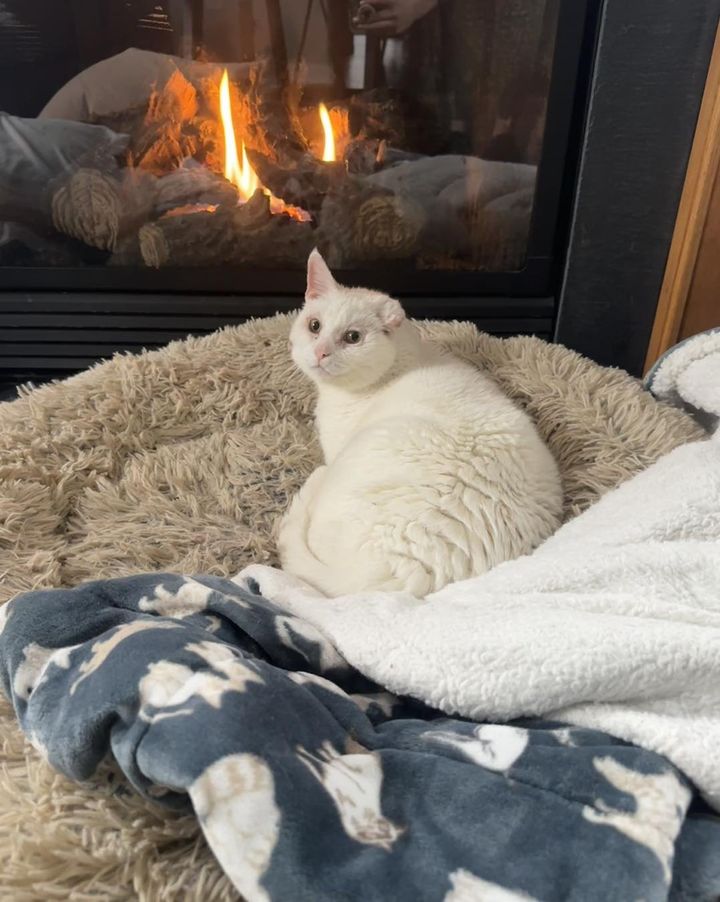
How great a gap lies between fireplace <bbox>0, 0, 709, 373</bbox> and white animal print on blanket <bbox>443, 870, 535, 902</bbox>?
1064mm

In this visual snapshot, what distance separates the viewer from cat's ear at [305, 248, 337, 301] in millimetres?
1084

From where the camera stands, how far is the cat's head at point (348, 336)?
3.40ft

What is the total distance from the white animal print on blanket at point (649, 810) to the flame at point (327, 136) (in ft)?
3.80

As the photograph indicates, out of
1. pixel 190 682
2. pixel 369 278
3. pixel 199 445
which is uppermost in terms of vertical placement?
pixel 369 278

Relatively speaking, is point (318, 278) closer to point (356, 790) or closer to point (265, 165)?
point (265, 165)

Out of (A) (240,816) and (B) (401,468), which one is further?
(B) (401,468)

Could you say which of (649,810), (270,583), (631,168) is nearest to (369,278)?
(631,168)

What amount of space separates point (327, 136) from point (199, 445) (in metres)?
0.64

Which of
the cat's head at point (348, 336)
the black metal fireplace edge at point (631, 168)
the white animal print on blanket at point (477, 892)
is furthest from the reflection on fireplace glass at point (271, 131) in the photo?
the white animal print on blanket at point (477, 892)

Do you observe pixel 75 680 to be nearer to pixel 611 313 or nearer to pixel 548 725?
pixel 548 725

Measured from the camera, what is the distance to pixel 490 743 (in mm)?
586

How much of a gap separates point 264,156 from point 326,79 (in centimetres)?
18

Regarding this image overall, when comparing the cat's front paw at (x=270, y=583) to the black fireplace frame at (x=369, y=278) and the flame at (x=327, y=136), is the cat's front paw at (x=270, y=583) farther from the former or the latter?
the flame at (x=327, y=136)

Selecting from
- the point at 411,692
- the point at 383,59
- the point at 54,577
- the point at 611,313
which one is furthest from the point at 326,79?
the point at 411,692
